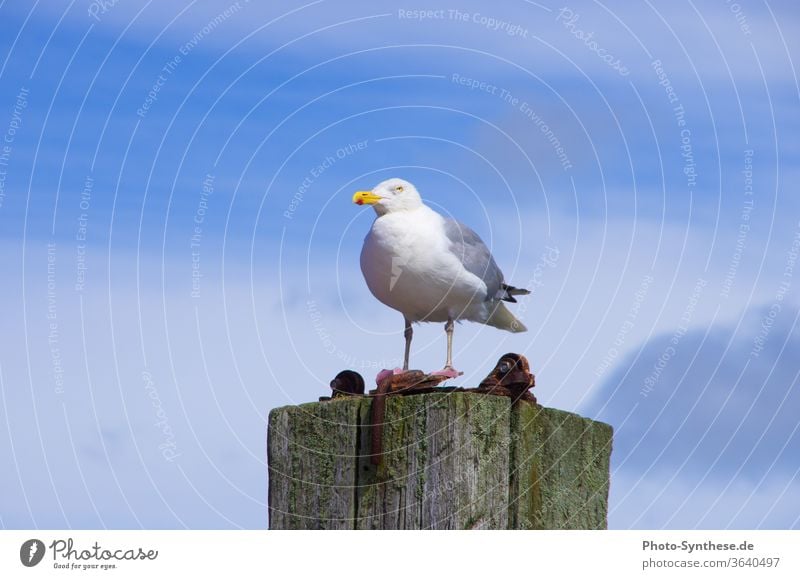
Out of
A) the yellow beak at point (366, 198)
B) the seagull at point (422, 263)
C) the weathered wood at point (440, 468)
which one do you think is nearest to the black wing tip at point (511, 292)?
the seagull at point (422, 263)

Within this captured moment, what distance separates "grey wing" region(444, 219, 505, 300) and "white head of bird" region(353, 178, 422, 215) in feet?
1.44

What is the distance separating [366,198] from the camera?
40.1ft

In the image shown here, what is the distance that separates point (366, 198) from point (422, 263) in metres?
1.11

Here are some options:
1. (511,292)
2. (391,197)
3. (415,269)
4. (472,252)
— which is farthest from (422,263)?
(511,292)

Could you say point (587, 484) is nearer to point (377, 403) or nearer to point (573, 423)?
point (573, 423)

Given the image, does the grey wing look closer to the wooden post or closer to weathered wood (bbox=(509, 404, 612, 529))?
weathered wood (bbox=(509, 404, 612, 529))

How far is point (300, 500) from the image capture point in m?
7.32

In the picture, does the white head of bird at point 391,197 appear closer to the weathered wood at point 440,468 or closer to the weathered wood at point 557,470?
the weathered wood at point 557,470

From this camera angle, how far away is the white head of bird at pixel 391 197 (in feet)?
40.0

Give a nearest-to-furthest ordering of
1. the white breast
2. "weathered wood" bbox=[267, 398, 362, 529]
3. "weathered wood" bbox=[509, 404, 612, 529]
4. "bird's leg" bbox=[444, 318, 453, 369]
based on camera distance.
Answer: "weathered wood" bbox=[509, 404, 612, 529], "weathered wood" bbox=[267, 398, 362, 529], the white breast, "bird's leg" bbox=[444, 318, 453, 369]

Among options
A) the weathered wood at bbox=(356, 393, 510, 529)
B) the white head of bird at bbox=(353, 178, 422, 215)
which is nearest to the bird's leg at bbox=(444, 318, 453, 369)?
the white head of bird at bbox=(353, 178, 422, 215)

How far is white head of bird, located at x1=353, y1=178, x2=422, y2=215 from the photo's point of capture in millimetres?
12203
